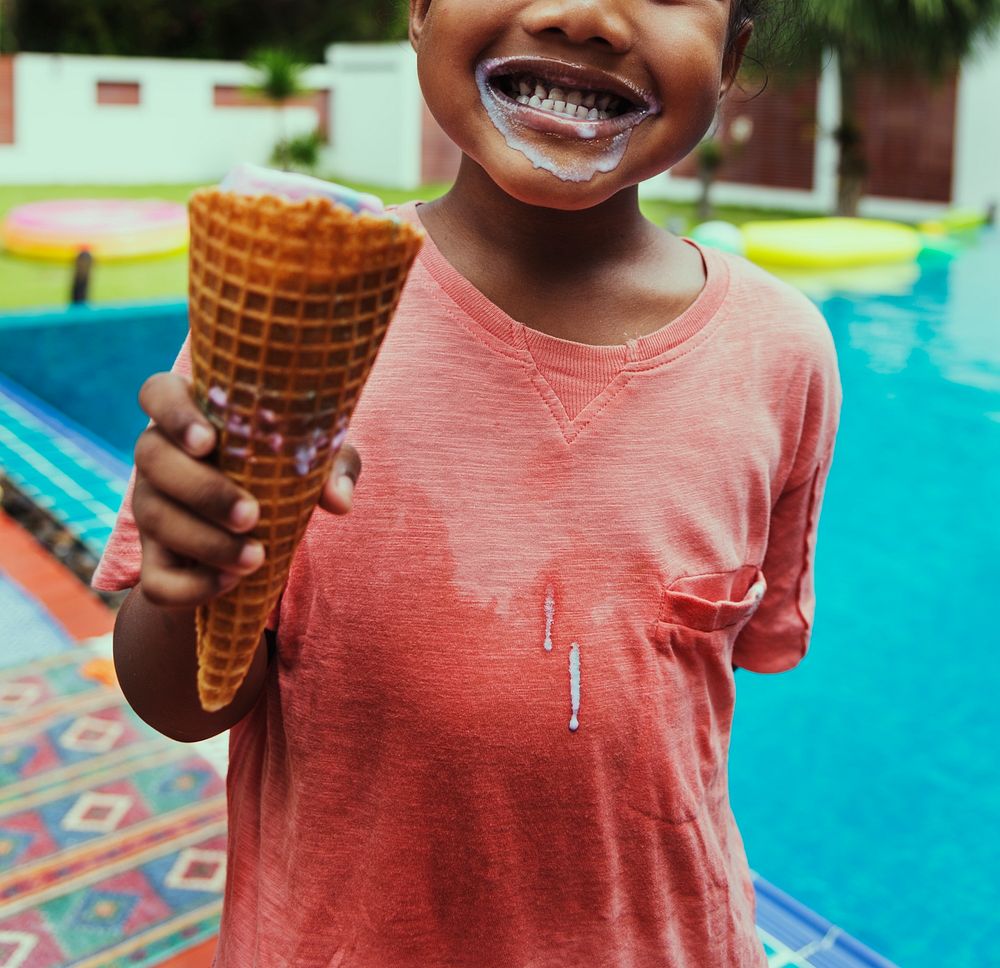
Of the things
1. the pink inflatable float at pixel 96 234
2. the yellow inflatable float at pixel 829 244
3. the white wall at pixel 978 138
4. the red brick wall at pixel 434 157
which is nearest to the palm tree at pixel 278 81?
the red brick wall at pixel 434 157

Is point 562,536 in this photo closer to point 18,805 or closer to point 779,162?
point 18,805

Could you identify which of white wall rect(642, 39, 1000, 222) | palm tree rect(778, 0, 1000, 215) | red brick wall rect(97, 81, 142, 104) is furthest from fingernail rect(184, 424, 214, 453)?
red brick wall rect(97, 81, 142, 104)

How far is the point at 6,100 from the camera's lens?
19.9 metres

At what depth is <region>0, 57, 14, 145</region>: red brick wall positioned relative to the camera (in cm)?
1966

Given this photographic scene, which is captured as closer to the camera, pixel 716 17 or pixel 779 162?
pixel 716 17

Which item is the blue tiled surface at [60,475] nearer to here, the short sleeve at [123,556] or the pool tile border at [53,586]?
the pool tile border at [53,586]

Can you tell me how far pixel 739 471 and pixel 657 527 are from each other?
13cm

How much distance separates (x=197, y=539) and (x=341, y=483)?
0.41ft

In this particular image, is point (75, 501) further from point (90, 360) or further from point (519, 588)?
point (519, 588)

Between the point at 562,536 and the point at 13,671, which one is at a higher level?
the point at 562,536

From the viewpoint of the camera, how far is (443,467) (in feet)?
3.88

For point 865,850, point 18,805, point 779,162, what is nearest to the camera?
point 18,805

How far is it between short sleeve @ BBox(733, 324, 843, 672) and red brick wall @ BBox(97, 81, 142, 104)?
21.7 m

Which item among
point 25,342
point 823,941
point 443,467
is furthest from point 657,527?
point 25,342
